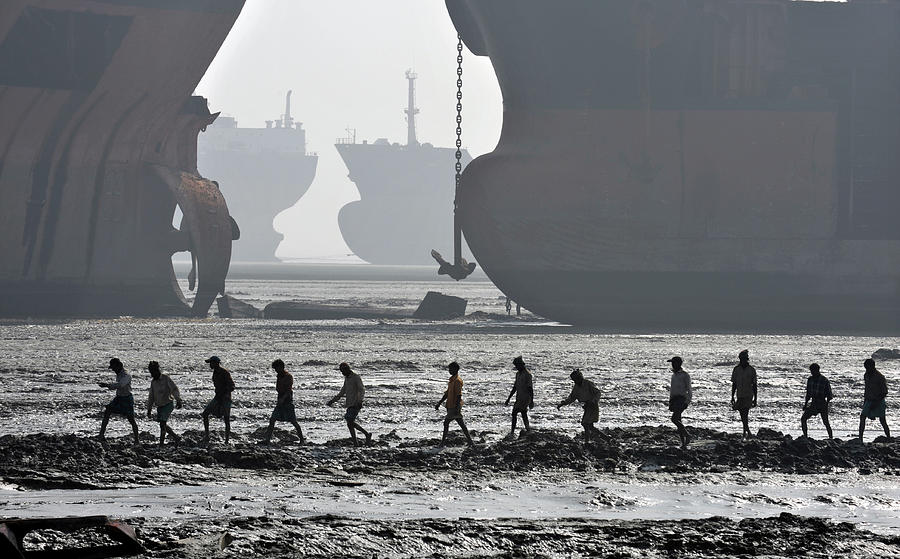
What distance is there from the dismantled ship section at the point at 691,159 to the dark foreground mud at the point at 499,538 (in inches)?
968

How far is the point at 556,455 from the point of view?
14219 mm

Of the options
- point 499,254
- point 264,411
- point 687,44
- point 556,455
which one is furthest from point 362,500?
point 687,44

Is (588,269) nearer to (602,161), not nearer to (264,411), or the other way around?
(602,161)

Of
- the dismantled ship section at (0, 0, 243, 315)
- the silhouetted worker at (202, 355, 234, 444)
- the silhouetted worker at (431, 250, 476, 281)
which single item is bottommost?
the silhouetted worker at (202, 355, 234, 444)

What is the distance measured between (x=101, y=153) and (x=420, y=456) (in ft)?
86.9

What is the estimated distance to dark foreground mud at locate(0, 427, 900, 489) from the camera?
13016mm

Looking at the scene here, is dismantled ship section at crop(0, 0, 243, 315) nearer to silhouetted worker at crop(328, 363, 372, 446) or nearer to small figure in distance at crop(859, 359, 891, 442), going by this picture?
silhouetted worker at crop(328, 363, 372, 446)

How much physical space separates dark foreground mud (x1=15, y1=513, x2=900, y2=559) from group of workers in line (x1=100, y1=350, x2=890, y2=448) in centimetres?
371

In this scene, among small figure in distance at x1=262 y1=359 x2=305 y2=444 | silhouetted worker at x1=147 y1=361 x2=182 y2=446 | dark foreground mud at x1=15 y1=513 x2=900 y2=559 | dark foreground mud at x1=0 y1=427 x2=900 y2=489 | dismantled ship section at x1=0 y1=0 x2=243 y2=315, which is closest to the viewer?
dark foreground mud at x1=15 y1=513 x2=900 y2=559

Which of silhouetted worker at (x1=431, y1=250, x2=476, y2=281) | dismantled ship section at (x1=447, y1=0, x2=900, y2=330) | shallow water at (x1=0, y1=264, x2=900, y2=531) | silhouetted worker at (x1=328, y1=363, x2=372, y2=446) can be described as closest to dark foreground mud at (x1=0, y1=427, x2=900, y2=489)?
silhouetted worker at (x1=328, y1=363, x2=372, y2=446)

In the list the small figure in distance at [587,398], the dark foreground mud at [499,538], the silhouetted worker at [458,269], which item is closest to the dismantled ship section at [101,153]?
the silhouetted worker at [458,269]

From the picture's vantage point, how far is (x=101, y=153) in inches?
1521

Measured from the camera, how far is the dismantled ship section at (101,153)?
36875mm

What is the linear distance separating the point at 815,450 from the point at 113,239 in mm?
27579
